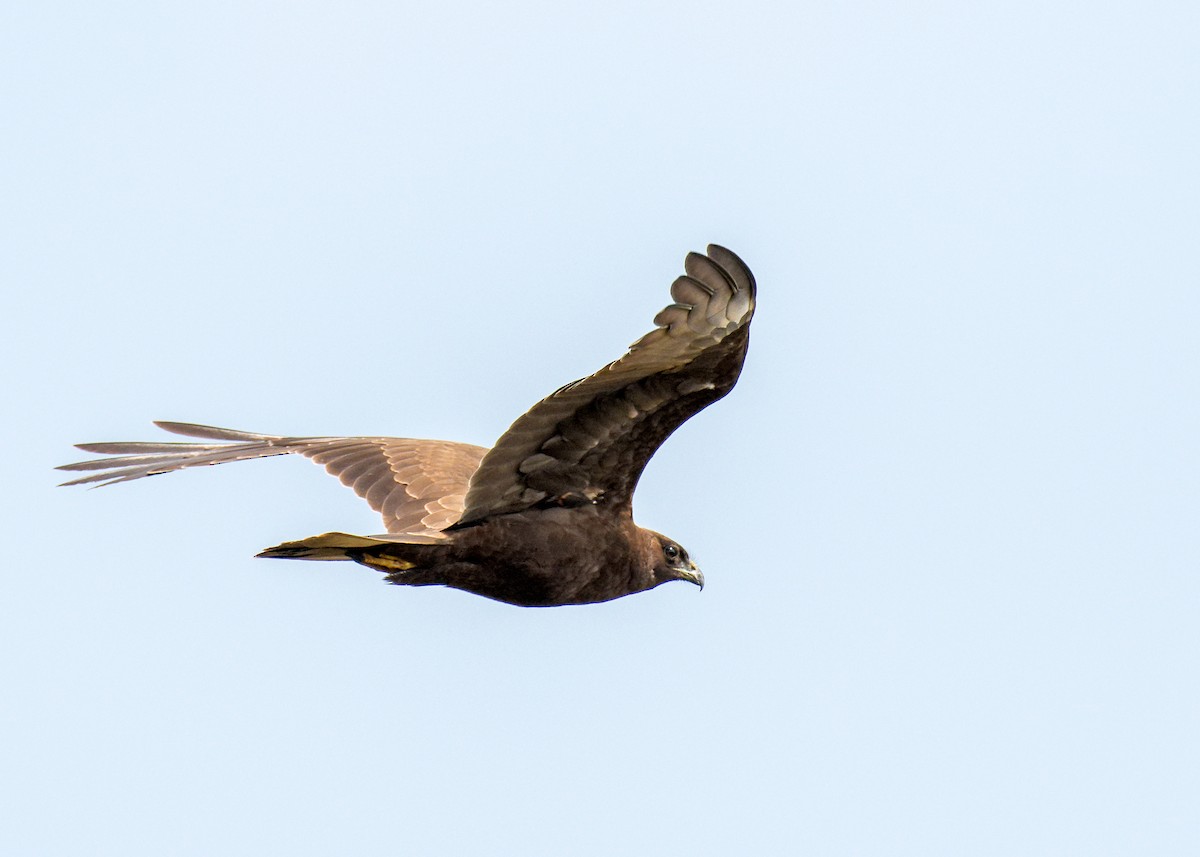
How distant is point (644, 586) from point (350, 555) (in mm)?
2096

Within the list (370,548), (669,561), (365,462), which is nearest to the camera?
(370,548)

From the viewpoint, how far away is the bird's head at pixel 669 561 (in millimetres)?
11016

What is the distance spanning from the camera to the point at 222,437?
1178 centimetres

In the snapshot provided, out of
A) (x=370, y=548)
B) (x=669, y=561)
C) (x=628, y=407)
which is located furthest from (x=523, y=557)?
(x=669, y=561)

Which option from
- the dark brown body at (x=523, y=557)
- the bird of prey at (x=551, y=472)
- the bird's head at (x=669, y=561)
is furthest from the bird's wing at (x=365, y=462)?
the bird's head at (x=669, y=561)

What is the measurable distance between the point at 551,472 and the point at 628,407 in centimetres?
69

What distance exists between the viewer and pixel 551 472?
9.95 m

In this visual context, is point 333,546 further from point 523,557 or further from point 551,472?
point 551,472

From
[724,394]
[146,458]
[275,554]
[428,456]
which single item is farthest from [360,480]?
[724,394]

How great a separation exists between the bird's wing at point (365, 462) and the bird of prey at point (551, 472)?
0.01m

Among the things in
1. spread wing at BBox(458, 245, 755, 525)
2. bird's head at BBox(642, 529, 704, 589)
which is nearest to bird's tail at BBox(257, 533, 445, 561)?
spread wing at BBox(458, 245, 755, 525)

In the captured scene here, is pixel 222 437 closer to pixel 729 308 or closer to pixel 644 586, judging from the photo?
pixel 644 586

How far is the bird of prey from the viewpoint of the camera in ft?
29.3

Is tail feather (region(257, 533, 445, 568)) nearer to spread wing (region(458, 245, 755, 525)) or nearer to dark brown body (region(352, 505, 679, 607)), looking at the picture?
dark brown body (region(352, 505, 679, 607))
